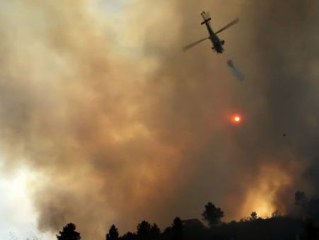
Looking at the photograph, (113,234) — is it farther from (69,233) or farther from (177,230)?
(177,230)

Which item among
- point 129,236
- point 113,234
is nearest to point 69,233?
point 113,234

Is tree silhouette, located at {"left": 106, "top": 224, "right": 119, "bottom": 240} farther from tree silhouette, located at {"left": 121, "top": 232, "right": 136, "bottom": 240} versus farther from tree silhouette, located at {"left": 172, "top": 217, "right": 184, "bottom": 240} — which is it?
tree silhouette, located at {"left": 172, "top": 217, "right": 184, "bottom": 240}

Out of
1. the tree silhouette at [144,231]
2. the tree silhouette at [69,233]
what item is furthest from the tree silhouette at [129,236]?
the tree silhouette at [69,233]

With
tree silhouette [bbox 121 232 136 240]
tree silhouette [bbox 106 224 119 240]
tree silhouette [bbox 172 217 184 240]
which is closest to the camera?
tree silhouette [bbox 172 217 184 240]

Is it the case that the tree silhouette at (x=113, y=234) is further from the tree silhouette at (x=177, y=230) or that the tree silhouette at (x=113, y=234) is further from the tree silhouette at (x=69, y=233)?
the tree silhouette at (x=177, y=230)

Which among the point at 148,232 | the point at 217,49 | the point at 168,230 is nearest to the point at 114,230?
the point at 148,232

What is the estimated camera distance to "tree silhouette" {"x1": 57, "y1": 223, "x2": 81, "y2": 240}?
137688 mm

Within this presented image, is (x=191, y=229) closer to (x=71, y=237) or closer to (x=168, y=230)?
(x=168, y=230)

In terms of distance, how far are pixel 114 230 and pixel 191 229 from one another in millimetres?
56574

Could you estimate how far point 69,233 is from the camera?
138375mm

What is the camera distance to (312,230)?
3851 inches

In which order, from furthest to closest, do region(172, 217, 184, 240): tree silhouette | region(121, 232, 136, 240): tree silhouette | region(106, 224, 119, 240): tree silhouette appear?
region(121, 232, 136, 240): tree silhouette → region(106, 224, 119, 240): tree silhouette → region(172, 217, 184, 240): tree silhouette

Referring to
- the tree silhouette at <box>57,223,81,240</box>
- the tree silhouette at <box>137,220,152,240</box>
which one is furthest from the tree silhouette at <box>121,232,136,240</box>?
the tree silhouette at <box>57,223,81,240</box>

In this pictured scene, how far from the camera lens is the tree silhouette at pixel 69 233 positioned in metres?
138
